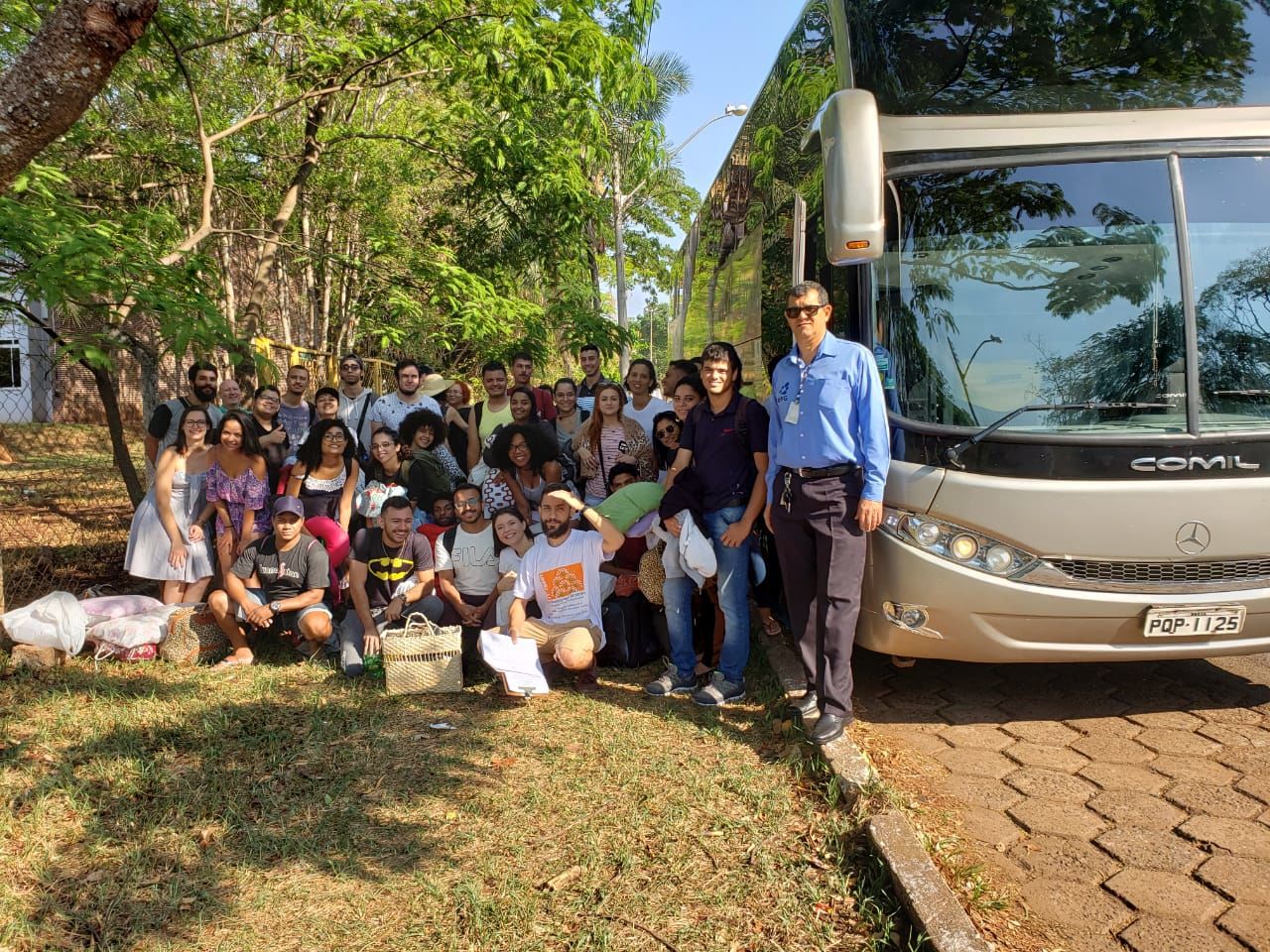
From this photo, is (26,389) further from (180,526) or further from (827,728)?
(827,728)

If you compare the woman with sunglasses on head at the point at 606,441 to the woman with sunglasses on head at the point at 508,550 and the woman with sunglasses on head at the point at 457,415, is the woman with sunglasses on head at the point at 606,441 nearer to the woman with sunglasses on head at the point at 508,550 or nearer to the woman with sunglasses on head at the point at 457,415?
the woman with sunglasses on head at the point at 508,550

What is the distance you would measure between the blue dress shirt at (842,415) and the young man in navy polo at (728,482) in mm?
579

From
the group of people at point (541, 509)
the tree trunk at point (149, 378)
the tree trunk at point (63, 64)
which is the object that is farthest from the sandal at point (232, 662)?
the tree trunk at point (63, 64)

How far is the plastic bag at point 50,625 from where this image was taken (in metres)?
5.86

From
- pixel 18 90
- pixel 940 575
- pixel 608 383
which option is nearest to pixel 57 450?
pixel 608 383

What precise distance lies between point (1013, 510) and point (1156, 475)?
0.61 m

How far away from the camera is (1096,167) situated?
4.27 metres

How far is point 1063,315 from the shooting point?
422 centimetres

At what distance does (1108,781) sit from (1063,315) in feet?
6.59

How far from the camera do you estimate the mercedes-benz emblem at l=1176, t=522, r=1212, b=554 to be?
4.08 meters

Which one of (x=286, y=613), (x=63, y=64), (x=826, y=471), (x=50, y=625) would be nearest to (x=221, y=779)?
(x=286, y=613)

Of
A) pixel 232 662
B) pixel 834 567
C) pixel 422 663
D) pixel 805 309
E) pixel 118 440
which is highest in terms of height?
pixel 805 309

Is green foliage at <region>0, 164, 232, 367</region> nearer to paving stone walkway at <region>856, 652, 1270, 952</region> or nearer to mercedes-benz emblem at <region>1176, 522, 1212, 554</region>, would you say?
paving stone walkway at <region>856, 652, 1270, 952</region>

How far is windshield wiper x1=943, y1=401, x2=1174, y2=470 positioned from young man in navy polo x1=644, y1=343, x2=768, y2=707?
1036mm
